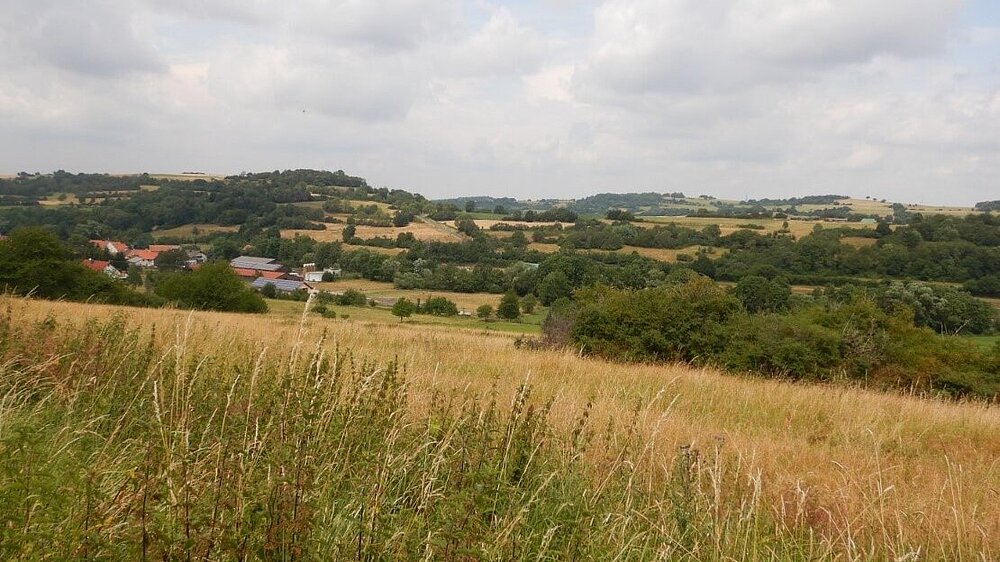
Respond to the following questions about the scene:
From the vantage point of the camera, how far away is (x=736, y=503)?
12.7 ft

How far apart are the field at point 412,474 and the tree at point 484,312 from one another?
49.4m

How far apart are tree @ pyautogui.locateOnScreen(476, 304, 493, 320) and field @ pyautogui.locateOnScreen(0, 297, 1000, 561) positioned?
49.4 metres

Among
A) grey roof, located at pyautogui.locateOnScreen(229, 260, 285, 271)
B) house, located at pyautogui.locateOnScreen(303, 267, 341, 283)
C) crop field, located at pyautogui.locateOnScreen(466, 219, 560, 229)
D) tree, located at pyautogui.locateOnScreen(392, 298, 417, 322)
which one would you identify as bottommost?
tree, located at pyautogui.locateOnScreen(392, 298, 417, 322)

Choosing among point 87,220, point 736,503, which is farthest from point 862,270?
point 87,220

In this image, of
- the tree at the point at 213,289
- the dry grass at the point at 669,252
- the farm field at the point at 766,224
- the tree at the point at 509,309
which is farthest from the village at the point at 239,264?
the farm field at the point at 766,224

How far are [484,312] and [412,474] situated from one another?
176 feet

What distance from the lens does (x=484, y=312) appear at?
57250mm

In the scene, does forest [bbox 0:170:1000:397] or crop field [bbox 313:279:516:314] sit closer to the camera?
forest [bbox 0:170:1000:397]

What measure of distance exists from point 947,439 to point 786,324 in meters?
11.1

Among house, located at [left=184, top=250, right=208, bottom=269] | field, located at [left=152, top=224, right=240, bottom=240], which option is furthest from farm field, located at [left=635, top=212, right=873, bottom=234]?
field, located at [left=152, top=224, right=240, bottom=240]

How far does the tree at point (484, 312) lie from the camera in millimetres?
56594

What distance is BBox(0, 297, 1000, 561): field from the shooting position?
7.72 feet

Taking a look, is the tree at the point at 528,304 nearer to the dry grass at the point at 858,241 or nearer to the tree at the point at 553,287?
the tree at the point at 553,287

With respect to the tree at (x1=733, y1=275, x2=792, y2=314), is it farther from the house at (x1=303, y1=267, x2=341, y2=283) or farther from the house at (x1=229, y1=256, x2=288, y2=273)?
the house at (x1=229, y1=256, x2=288, y2=273)
